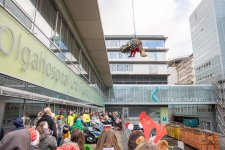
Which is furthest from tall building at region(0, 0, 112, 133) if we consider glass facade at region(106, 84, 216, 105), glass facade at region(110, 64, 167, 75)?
glass facade at region(110, 64, 167, 75)

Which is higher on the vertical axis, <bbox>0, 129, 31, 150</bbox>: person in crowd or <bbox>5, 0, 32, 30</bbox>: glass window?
<bbox>5, 0, 32, 30</bbox>: glass window

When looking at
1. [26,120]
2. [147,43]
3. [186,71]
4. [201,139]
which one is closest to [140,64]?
[147,43]

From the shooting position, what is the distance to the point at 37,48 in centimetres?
589

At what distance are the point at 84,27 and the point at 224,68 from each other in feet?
132

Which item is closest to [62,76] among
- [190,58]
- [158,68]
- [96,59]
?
[96,59]

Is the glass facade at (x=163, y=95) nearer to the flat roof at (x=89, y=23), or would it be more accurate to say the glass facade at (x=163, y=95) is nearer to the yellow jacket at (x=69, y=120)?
the flat roof at (x=89, y=23)

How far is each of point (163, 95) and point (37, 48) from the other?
3719 cm

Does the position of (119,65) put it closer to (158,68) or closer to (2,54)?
(158,68)

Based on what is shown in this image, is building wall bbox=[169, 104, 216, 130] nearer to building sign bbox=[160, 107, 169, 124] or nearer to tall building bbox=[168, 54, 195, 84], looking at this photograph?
building sign bbox=[160, 107, 169, 124]

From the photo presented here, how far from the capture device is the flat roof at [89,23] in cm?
914

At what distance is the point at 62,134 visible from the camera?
7.70m

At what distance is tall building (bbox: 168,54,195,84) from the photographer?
92938 millimetres

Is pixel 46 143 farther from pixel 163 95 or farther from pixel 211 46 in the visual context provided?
pixel 211 46

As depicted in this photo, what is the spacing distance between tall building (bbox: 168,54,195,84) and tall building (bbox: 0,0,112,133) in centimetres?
8826
